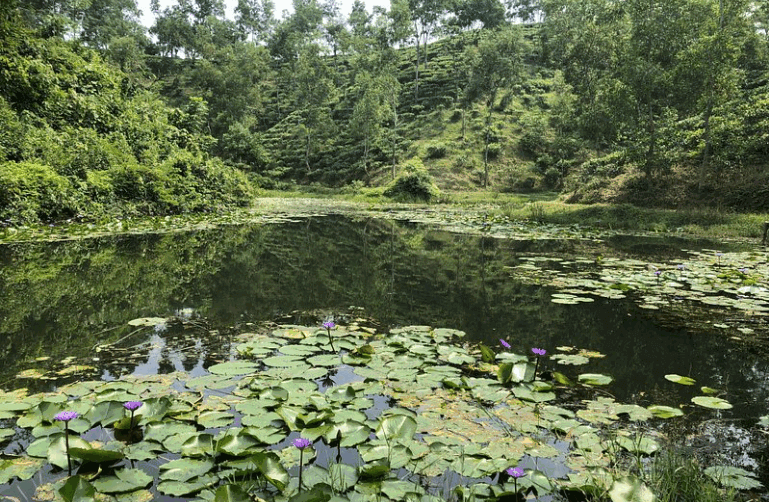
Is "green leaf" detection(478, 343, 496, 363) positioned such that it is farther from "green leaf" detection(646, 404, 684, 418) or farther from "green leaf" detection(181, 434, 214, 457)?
"green leaf" detection(181, 434, 214, 457)

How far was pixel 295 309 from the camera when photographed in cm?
538

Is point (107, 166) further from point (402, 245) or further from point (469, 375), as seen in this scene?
point (469, 375)

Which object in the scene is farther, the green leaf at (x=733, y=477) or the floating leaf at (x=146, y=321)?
the floating leaf at (x=146, y=321)

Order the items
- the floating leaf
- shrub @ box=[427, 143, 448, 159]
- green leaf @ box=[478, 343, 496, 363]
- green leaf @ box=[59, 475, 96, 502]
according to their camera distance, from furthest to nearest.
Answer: shrub @ box=[427, 143, 448, 159] < the floating leaf < green leaf @ box=[478, 343, 496, 363] < green leaf @ box=[59, 475, 96, 502]

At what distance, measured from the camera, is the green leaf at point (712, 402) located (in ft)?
9.23

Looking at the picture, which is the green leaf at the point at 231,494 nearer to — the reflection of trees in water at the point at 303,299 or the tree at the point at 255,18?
the reflection of trees in water at the point at 303,299

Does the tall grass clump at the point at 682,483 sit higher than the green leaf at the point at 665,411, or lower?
higher

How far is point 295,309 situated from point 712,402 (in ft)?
13.9

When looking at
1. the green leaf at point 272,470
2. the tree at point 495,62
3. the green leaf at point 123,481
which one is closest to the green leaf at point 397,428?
the green leaf at point 272,470

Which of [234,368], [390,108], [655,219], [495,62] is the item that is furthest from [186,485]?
[390,108]

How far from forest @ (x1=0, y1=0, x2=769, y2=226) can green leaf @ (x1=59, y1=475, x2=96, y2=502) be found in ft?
38.7

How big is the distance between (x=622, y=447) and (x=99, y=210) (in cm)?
1463

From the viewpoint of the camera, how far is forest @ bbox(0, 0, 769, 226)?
14.7 meters

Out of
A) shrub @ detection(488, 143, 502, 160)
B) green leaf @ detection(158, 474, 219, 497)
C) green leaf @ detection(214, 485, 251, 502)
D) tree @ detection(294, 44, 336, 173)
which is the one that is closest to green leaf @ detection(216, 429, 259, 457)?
green leaf @ detection(158, 474, 219, 497)
